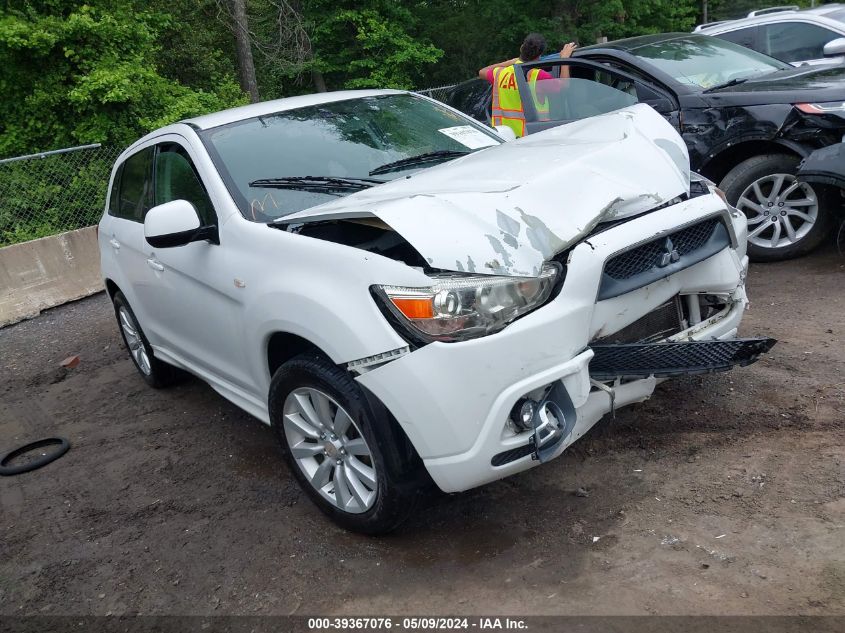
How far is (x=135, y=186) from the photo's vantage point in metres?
5.11

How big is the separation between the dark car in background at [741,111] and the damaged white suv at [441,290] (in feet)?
7.83

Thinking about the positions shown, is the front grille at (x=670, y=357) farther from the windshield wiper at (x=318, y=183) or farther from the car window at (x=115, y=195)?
the car window at (x=115, y=195)

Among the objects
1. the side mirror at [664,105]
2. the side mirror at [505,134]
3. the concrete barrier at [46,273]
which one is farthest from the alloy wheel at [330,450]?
the concrete barrier at [46,273]

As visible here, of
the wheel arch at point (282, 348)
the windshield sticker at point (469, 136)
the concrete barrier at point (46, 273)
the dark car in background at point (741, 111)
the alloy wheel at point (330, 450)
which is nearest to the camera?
the alloy wheel at point (330, 450)

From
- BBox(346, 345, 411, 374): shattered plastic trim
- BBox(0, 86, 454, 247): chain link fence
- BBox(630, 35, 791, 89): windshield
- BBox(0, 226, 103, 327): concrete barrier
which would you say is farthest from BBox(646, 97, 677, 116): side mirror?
BBox(0, 86, 454, 247): chain link fence

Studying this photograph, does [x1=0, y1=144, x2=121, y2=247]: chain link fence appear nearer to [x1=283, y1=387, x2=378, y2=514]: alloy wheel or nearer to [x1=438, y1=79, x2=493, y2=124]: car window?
[x1=438, y1=79, x2=493, y2=124]: car window

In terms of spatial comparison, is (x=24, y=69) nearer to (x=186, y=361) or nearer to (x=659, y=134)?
(x=186, y=361)

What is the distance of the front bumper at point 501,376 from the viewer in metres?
2.72

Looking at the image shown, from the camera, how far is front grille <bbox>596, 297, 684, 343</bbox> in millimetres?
3160

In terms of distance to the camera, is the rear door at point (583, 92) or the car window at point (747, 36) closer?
the rear door at point (583, 92)

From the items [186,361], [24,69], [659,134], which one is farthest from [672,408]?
[24,69]

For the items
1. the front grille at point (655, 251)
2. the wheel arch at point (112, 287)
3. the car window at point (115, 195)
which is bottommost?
the wheel arch at point (112, 287)

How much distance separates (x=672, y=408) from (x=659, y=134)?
140 centimetres

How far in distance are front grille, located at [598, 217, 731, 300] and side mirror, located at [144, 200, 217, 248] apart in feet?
6.45
